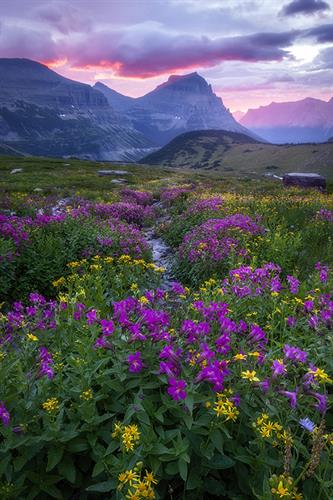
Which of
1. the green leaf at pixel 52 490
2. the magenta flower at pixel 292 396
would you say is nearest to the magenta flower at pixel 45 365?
the green leaf at pixel 52 490

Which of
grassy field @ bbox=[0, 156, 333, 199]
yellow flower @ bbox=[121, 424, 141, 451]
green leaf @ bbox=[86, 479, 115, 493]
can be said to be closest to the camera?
yellow flower @ bbox=[121, 424, 141, 451]

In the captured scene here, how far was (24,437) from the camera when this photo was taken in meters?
2.93

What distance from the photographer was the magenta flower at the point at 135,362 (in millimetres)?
3279

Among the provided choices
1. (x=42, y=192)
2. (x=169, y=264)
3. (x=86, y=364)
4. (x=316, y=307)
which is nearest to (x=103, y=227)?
(x=169, y=264)

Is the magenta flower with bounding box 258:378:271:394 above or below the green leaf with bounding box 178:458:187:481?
above

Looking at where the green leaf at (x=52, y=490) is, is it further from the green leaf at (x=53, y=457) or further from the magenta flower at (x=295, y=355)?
the magenta flower at (x=295, y=355)

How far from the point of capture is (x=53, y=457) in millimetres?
2898

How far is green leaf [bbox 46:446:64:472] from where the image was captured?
283 centimetres

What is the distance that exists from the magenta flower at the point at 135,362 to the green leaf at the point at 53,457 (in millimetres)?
789

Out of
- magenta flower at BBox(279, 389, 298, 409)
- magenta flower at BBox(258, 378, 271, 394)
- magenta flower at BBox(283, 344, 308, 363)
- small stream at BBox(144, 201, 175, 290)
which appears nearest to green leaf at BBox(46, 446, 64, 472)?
magenta flower at BBox(258, 378, 271, 394)

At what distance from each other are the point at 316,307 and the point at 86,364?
10.7 feet

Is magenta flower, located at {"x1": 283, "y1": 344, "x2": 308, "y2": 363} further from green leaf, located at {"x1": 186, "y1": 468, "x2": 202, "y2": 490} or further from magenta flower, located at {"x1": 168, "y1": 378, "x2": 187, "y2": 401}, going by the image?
green leaf, located at {"x1": 186, "y1": 468, "x2": 202, "y2": 490}

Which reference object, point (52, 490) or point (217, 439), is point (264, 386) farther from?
point (52, 490)

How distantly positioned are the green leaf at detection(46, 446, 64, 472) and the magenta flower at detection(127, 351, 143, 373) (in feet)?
2.59
